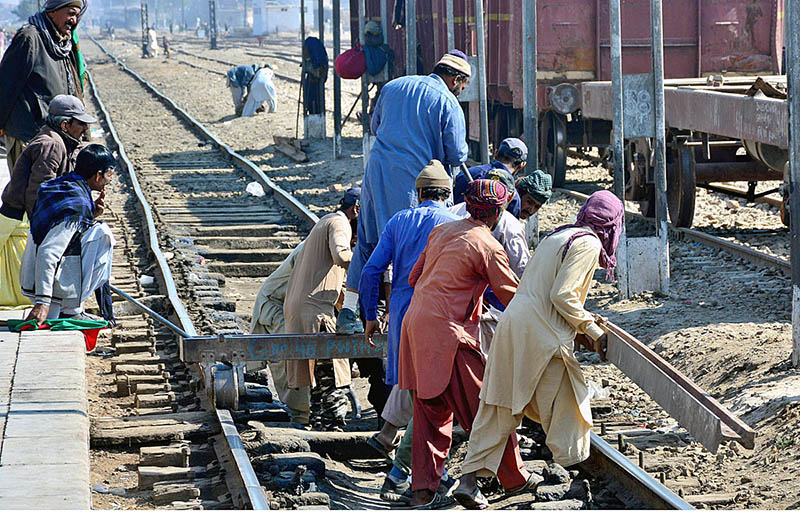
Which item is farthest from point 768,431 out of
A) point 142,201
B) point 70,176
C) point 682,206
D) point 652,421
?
point 142,201

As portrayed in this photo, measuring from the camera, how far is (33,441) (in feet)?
18.0

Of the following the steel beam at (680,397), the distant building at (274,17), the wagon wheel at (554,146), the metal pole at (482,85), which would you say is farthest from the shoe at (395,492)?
the distant building at (274,17)

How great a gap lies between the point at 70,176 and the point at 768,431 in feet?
13.6

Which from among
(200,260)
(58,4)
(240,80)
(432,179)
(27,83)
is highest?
(58,4)

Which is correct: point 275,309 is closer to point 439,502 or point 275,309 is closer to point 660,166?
point 439,502

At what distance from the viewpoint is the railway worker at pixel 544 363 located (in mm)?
5246

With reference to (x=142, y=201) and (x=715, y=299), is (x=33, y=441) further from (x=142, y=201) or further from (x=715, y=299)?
(x=142, y=201)

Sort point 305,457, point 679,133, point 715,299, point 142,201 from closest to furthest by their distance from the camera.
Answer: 1. point 305,457
2. point 715,299
3. point 679,133
4. point 142,201

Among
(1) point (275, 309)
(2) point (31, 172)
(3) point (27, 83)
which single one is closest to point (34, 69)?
(3) point (27, 83)

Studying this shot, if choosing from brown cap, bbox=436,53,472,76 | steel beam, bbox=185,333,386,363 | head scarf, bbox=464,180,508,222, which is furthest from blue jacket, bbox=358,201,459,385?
brown cap, bbox=436,53,472,76

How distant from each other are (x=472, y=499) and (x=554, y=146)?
11162 mm

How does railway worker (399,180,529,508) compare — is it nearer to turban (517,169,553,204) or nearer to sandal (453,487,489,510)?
sandal (453,487,489,510)

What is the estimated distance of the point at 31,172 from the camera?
7.25 meters

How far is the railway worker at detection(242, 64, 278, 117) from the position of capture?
92.0 feet
